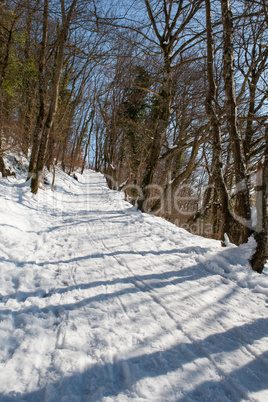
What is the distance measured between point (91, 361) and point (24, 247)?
8.55 ft

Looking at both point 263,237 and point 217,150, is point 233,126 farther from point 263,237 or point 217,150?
point 263,237

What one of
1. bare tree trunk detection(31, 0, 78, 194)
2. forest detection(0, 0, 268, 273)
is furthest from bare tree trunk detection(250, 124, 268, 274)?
bare tree trunk detection(31, 0, 78, 194)

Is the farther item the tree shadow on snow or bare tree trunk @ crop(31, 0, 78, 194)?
bare tree trunk @ crop(31, 0, 78, 194)

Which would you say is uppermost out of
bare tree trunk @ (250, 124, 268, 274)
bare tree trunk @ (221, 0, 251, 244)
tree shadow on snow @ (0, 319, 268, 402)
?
bare tree trunk @ (221, 0, 251, 244)

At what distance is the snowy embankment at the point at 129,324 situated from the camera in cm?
144

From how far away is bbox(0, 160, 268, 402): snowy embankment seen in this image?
1.44 m

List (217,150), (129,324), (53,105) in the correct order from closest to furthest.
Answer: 1. (129,324)
2. (217,150)
3. (53,105)

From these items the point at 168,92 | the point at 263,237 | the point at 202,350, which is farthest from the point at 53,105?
the point at 202,350

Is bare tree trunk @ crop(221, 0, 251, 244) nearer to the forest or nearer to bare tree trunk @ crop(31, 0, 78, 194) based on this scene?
the forest

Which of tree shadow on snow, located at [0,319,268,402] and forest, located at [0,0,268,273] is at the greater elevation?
forest, located at [0,0,268,273]

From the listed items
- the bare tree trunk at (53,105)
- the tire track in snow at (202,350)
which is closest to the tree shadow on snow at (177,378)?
the tire track in snow at (202,350)

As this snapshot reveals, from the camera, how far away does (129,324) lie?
6.62ft

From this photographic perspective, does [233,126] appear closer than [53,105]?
Yes

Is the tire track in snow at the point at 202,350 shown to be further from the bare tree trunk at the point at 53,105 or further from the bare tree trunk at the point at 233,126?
the bare tree trunk at the point at 53,105
